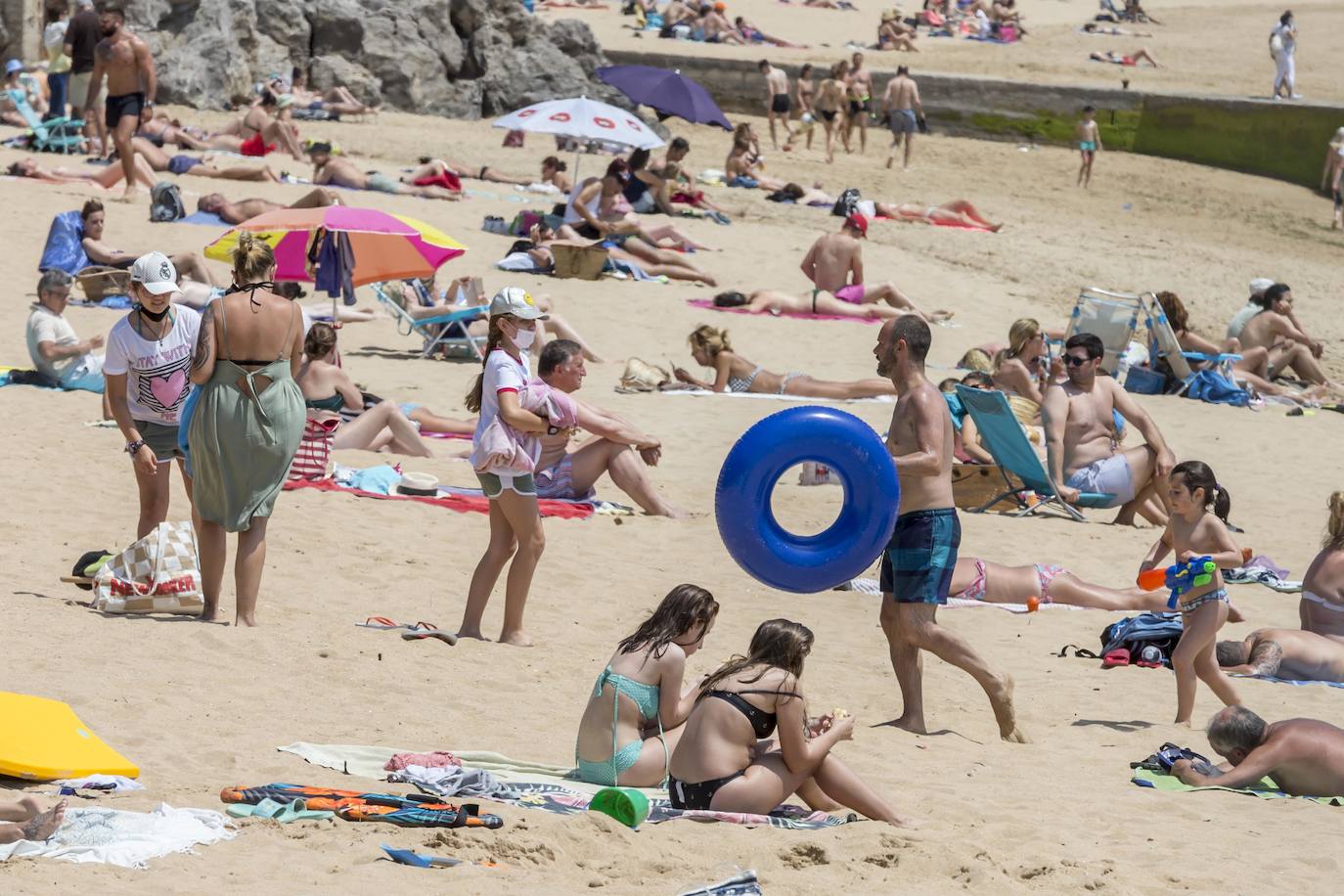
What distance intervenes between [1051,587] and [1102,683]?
3.82ft

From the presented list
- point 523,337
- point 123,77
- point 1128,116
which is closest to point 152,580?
point 523,337

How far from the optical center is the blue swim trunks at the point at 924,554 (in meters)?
5.61

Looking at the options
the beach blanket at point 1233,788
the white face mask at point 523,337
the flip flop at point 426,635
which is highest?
the white face mask at point 523,337

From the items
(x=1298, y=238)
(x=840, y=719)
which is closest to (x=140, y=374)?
(x=840, y=719)

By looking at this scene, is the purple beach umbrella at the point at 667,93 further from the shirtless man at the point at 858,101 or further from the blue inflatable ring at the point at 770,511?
the blue inflatable ring at the point at 770,511

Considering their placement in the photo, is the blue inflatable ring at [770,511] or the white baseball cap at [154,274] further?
the white baseball cap at [154,274]

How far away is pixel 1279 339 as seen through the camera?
44.5 ft

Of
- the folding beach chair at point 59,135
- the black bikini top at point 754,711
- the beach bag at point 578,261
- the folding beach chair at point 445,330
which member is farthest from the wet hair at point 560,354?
the folding beach chair at point 59,135

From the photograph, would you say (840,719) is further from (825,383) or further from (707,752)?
(825,383)

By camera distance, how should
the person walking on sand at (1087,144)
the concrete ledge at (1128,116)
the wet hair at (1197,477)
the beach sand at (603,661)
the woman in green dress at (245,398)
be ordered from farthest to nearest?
the concrete ledge at (1128,116) < the person walking on sand at (1087,144) < the wet hair at (1197,477) < the woman in green dress at (245,398) < the beach sand at (603,661)

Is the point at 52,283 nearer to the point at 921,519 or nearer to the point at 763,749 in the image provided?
the point at 921,519

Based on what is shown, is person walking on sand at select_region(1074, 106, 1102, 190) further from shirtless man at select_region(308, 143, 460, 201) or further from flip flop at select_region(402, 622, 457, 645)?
flip flop at select_region(402, 622, 457, 645)

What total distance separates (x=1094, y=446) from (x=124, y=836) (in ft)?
22.1

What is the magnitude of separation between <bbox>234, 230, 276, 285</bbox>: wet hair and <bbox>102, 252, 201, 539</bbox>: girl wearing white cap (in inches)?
17.9
